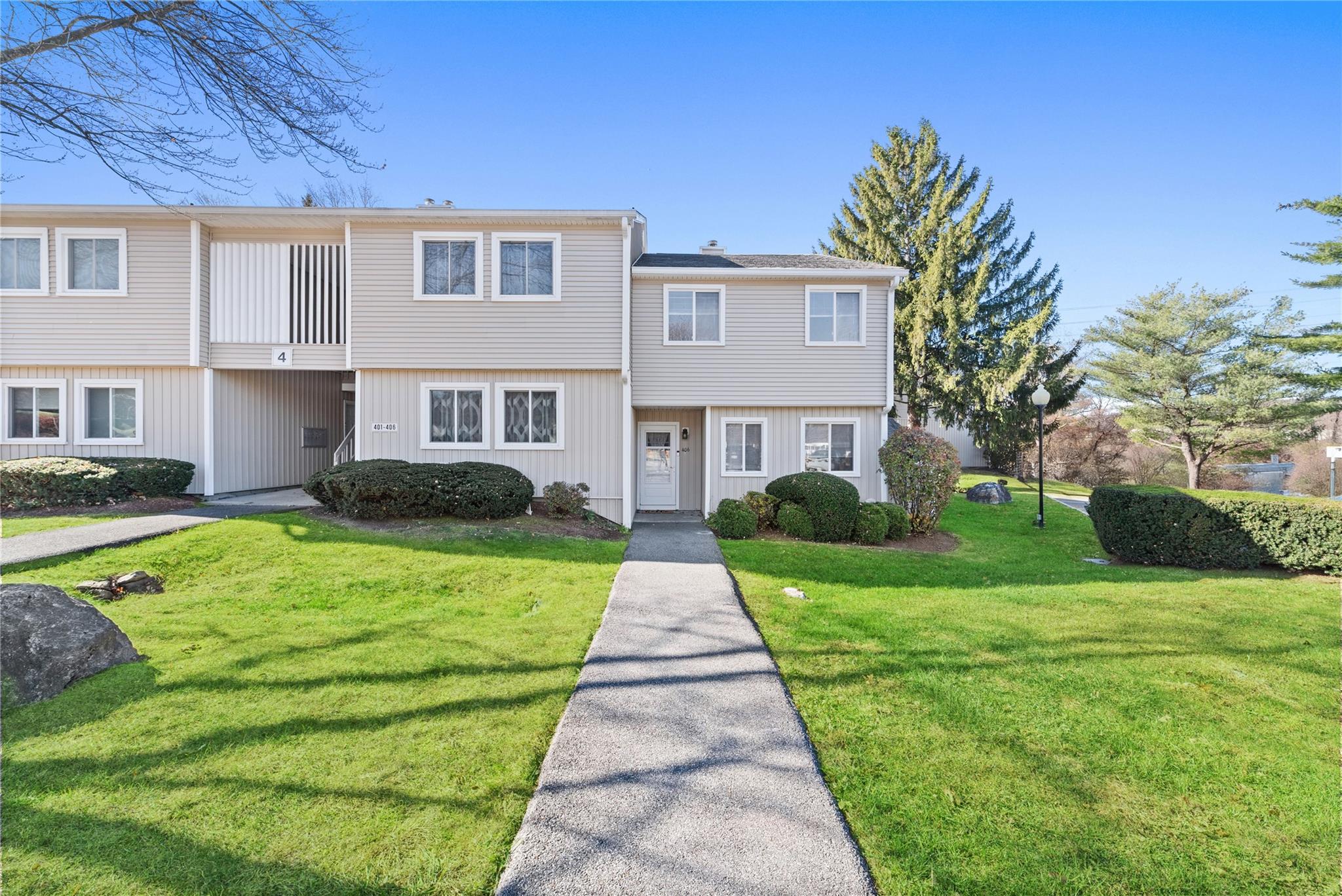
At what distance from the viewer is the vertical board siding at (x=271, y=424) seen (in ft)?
40.3

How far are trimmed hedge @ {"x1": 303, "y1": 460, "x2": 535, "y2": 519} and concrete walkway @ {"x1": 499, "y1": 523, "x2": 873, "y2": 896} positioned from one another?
222 inches

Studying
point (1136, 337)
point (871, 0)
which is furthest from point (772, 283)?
point (1136, 337)

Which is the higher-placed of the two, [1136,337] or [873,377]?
[1136,337]

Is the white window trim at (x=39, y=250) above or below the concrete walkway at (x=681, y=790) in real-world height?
above

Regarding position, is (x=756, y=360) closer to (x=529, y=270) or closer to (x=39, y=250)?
(x=529, y=270)

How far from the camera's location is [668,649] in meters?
4.84

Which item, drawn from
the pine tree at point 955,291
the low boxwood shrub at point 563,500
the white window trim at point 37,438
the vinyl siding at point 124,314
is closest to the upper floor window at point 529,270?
the low boxwood shrub at point 563,500

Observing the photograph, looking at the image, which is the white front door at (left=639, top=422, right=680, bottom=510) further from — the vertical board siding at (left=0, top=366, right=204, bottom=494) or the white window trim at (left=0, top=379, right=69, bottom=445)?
the white window trim at (left=0, top=379, right=69, bottom=445)

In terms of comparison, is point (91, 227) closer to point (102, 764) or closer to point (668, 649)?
point (102, 764)

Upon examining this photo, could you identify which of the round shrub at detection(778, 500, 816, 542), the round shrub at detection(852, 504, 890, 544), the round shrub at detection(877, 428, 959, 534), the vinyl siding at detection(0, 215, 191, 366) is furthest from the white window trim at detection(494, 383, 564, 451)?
the round shrub at detection(877, 428, 959, 534)

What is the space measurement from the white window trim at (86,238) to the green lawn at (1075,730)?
14.1 metres

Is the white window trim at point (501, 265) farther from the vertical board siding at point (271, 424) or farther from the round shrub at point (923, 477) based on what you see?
the round shrub at point (923, 477)

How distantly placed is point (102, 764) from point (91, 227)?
1369 centimetres

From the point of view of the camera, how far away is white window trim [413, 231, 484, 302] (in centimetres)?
1138
